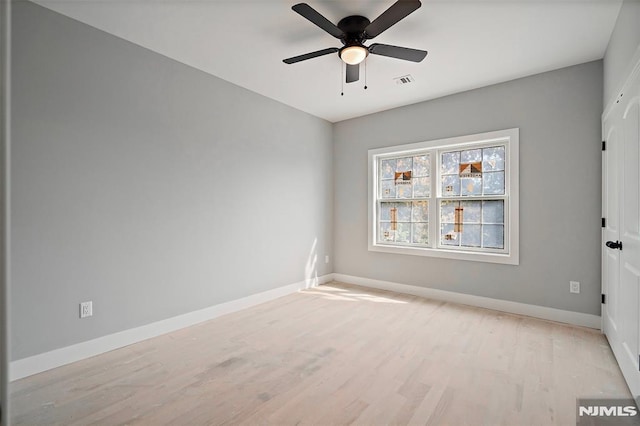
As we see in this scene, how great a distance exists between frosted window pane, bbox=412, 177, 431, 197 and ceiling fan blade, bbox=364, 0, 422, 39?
2448 mm

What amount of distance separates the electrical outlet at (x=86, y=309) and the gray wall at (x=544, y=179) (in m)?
3.72

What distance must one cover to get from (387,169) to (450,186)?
101 centimetres

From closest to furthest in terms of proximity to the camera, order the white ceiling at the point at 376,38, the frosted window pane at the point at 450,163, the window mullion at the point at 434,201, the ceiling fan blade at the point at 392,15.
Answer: the ceiling fan blade at the point at 392,15 < the white ceiling at the point at 376,38 < the frosted window pane at the point at 450,163 < the window mullion at the point at 434,201

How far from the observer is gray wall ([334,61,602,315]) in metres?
3.22

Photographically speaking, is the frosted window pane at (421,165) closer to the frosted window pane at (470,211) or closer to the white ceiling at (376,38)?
the frosted window pane at (470,211)

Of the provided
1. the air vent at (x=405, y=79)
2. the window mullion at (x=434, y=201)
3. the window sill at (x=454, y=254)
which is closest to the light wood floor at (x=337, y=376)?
the window sill at (x=454, y=254)

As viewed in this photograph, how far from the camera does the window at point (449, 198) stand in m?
3.78

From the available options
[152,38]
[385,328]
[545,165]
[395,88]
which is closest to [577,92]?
[545,165]

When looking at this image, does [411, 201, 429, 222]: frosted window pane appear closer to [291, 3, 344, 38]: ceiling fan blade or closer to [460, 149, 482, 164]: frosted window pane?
[460, 149, 482, 164]: frosted window pane

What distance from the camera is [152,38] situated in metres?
2.83

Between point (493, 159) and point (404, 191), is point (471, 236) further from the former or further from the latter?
point (404, 191)

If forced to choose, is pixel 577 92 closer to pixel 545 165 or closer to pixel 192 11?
pixel 545 165

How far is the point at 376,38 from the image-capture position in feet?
→ 9.49

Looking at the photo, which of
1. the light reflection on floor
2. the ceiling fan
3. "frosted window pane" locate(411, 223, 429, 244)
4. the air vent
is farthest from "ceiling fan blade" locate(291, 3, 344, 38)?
the light reflection on floor
